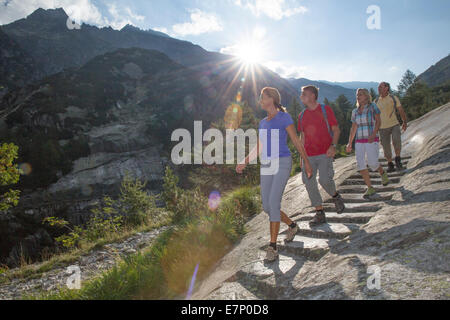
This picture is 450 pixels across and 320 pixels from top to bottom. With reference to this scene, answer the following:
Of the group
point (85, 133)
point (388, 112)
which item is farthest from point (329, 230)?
point (85, 133)

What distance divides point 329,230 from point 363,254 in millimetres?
1185

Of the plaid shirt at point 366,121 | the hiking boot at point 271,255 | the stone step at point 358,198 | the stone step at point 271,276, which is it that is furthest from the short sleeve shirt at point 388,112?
the hiking boot at point 271,255

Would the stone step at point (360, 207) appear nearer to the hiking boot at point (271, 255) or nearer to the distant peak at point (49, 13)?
the hiking boot at point (271, 255)

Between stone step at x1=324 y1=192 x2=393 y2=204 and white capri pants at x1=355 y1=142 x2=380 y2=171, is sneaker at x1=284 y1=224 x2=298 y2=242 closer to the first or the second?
stone step at x1=324 y1=192 x2=393 y2=204

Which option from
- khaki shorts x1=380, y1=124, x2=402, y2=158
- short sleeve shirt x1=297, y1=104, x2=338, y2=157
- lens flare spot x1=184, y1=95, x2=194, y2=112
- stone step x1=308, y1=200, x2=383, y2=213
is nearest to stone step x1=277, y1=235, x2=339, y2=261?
stone step x1=308, y1=200, x2=383, y2=213

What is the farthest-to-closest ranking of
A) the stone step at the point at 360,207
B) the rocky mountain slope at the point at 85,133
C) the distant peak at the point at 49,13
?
the distant peak at the point at 49,13, the rocky mountain slope at the point at 85,133, the stone step at the point at 360,207

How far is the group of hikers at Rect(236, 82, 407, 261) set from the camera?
11.1ft

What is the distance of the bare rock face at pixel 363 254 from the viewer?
204cm

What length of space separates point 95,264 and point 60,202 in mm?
32070

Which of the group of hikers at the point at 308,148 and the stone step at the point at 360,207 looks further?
the stone step at the point at 360,207

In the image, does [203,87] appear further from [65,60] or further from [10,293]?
[10,293]

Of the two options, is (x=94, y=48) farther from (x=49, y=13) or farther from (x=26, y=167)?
(x=26, y=167)

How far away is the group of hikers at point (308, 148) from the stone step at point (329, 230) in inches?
6.3

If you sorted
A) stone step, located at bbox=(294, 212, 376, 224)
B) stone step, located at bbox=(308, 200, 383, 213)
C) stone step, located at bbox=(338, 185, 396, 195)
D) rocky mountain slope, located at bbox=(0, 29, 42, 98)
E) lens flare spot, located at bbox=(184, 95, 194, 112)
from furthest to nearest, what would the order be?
rocky mountain slope, located at bbox=(0, 29, 42, 98) < lens flare spot, located at bbox=(184, 95, 194, 112) < stone step, located at bbox=(338, 185, 396, 195) < stone step, located at bbox=(308, 200, 383, 213) < stone step, located at bbox=(294, 212, 376, 224)
